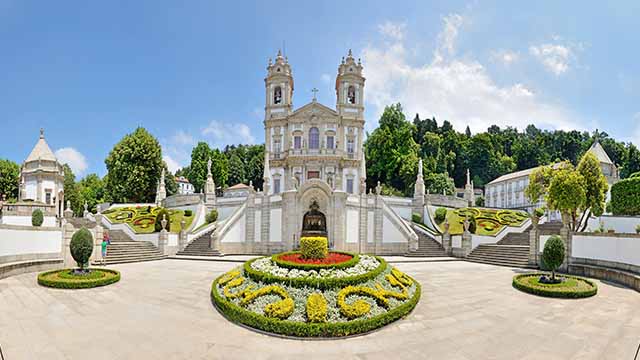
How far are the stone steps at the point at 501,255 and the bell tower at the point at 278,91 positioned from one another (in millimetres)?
30380

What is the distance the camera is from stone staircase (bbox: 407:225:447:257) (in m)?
31.1

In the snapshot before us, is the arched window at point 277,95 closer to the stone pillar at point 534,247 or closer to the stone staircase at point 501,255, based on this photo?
the stone staircase at point 501,255

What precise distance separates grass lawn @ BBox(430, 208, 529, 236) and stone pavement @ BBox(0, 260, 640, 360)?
18.7 m

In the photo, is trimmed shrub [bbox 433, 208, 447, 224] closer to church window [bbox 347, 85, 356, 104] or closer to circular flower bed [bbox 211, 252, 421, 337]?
church window [bbox 347, 85, 356, 104]

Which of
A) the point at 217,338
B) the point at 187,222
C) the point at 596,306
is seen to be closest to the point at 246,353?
the point at 217,338

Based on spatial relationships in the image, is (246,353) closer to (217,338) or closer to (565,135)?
(217,338)

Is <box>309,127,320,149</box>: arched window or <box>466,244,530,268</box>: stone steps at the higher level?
<box>309,127,320,149</box>: arched window

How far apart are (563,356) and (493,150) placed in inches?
3515

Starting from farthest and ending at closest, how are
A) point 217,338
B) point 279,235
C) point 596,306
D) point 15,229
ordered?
point 279,235 < point 15,229 < point 596,306 < point 217,338

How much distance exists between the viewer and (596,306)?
1397 cm

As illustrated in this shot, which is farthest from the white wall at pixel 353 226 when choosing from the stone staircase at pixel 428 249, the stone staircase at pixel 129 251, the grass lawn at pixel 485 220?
the stone staircase at pixel 129 251

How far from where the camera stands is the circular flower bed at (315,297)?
35.4 feet

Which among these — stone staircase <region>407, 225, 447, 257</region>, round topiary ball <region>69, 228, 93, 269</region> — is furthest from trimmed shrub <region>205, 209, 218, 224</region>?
round topiary ball <region>69, 228, 93, 269</region>

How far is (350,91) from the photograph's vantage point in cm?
5191
